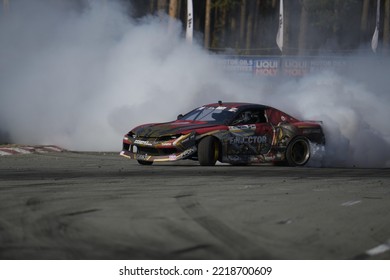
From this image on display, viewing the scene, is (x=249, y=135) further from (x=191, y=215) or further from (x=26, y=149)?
(x=191, y=215)

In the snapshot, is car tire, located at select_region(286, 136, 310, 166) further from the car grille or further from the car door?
the car grille

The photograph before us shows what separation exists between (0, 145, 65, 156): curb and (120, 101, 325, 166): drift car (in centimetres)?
379

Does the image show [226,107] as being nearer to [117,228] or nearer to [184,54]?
[184,54]

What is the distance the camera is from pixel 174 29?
853 inches

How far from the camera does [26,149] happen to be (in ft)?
60.6

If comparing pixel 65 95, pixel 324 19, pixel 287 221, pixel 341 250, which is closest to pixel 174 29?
pixel 65 95

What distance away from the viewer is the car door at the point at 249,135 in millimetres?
14820

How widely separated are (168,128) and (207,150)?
31.9 inches

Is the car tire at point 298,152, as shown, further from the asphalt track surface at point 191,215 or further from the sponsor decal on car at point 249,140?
the asphalt track surface at point 191,215

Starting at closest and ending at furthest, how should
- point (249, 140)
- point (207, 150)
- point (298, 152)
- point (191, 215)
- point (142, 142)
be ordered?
point (191, 215)
point (207, 150)
point (142, 142)
point (249, 140)
point (298, 152)

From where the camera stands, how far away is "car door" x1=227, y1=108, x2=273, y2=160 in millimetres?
14820

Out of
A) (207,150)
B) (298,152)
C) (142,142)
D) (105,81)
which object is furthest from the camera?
(105,81)

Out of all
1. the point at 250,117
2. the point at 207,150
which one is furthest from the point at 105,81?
the point at 207,150

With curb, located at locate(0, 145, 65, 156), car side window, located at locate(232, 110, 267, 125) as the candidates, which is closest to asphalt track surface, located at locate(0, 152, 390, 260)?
car side window, located at locate(232, 110, 267, 125)
